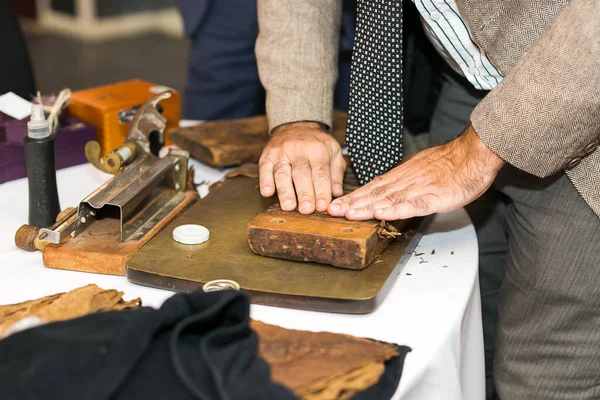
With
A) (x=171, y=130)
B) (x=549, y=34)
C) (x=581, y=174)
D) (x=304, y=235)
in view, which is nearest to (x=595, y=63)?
(x=549, y=34)

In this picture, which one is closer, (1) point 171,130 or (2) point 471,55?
(2) point 471,55

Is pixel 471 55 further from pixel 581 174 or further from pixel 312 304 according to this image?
pixel 312 304

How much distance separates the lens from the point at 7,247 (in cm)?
132

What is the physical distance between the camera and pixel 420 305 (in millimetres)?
1161

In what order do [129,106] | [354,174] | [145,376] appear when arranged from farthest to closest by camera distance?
[129,106]
[354,174]
[145,376]

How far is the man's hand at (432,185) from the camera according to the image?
4.16 feet

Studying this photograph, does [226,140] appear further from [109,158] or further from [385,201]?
[385,201]

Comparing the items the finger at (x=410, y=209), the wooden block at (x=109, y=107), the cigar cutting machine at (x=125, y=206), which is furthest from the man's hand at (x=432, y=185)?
the wooden block at (x=109, y=107)

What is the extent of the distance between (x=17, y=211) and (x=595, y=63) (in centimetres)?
108

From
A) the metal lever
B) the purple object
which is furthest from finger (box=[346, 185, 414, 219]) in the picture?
the purple object

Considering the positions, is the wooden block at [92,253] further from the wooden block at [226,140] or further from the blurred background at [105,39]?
the blurred background at [105,39]

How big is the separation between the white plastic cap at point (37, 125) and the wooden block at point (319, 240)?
435 mm

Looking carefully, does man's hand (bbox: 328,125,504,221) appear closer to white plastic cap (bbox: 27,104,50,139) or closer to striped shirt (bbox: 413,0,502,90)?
striped shirt (bbox: 413,0,502,90)

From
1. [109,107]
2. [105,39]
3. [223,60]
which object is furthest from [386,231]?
[105,39]
